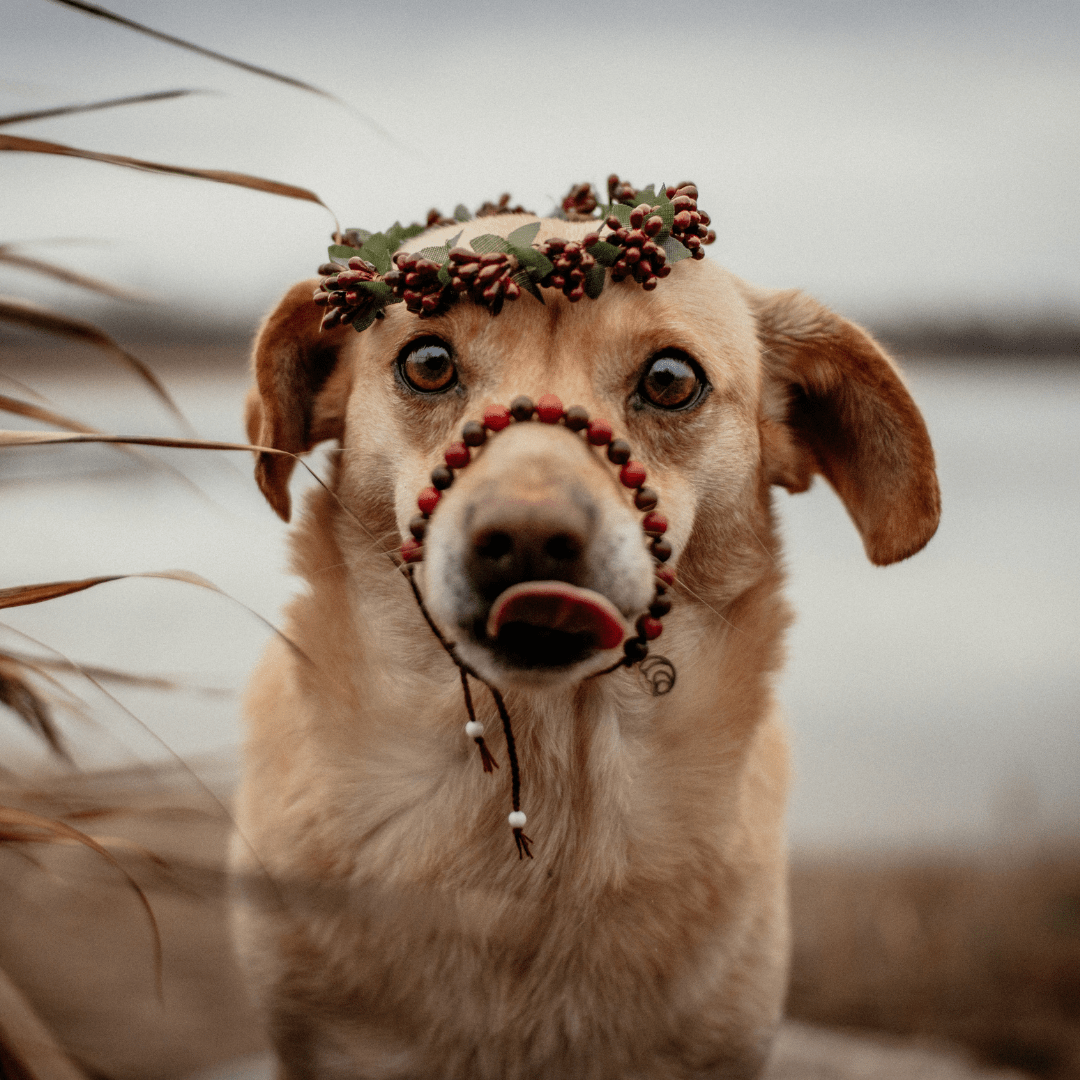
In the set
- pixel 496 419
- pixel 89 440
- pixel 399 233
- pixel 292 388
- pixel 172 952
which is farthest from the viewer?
pixel 172 952

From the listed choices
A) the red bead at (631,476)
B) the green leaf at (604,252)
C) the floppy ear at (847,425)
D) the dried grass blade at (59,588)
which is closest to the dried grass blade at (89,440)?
the dried grass blade at (59,588)

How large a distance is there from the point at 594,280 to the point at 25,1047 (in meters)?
1.50

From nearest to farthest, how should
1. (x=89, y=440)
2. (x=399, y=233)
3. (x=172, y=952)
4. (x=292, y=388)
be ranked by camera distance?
(x=89, y=440), (x=399, y=233), (x=292, y=388), (x=172, y=952)

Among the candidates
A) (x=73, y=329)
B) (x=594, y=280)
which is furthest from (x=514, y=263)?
(x=73, y=329)

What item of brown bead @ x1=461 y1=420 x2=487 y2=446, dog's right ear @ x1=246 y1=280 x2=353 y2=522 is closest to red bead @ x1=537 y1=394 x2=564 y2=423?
brown bead @ x1=461 y1=420 x2=487 y2=446

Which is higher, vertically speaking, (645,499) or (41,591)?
(645,499)

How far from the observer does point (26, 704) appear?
1540mm

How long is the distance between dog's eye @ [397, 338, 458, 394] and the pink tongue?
52cm

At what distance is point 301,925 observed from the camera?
2.03 metres

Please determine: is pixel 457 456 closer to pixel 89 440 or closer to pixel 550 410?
pixel 550 410

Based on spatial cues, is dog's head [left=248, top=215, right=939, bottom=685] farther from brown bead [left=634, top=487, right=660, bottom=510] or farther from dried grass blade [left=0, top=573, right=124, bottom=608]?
dried grass blade [left=0, top=573, right=124, bottom=608]

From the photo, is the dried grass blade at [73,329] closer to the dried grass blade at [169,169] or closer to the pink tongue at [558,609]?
the dried grass blade at [169,169]

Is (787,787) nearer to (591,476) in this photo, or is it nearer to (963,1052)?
(591,476)

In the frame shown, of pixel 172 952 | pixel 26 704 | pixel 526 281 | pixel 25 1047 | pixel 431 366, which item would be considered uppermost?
pixel 526 281
